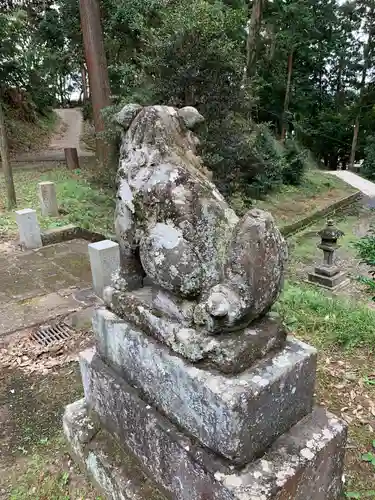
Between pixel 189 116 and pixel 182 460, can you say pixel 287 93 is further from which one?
pixel 182 460

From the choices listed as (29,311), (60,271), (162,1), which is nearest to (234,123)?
(162,1)

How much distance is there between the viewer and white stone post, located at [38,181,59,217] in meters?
7.87

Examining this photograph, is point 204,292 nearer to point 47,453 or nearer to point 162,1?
point 47,453

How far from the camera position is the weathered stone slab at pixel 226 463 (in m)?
1.61

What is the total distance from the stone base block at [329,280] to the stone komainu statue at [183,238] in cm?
724

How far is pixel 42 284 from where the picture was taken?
212 inches

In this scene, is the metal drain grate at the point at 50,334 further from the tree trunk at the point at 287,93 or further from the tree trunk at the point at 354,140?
the tree trunk at the point at 354,140

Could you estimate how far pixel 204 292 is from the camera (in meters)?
1.73

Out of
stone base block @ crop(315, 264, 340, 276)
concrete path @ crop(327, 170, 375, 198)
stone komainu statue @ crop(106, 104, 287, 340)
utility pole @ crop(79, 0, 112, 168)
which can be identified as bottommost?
stone base block @ crop(315, 264, 340, 276)

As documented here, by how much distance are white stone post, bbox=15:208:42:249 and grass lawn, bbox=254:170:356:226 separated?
267 inches

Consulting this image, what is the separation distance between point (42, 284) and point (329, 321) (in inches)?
144

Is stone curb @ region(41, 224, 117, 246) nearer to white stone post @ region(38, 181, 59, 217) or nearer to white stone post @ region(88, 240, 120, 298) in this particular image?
white stone post @ region(38, 181, 59, 217)

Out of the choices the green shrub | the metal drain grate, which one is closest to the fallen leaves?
the metal drain grate

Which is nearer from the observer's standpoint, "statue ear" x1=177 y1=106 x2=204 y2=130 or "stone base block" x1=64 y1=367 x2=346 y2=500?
"stone base block" x1=64 y1=367 x2=346 y2=500
